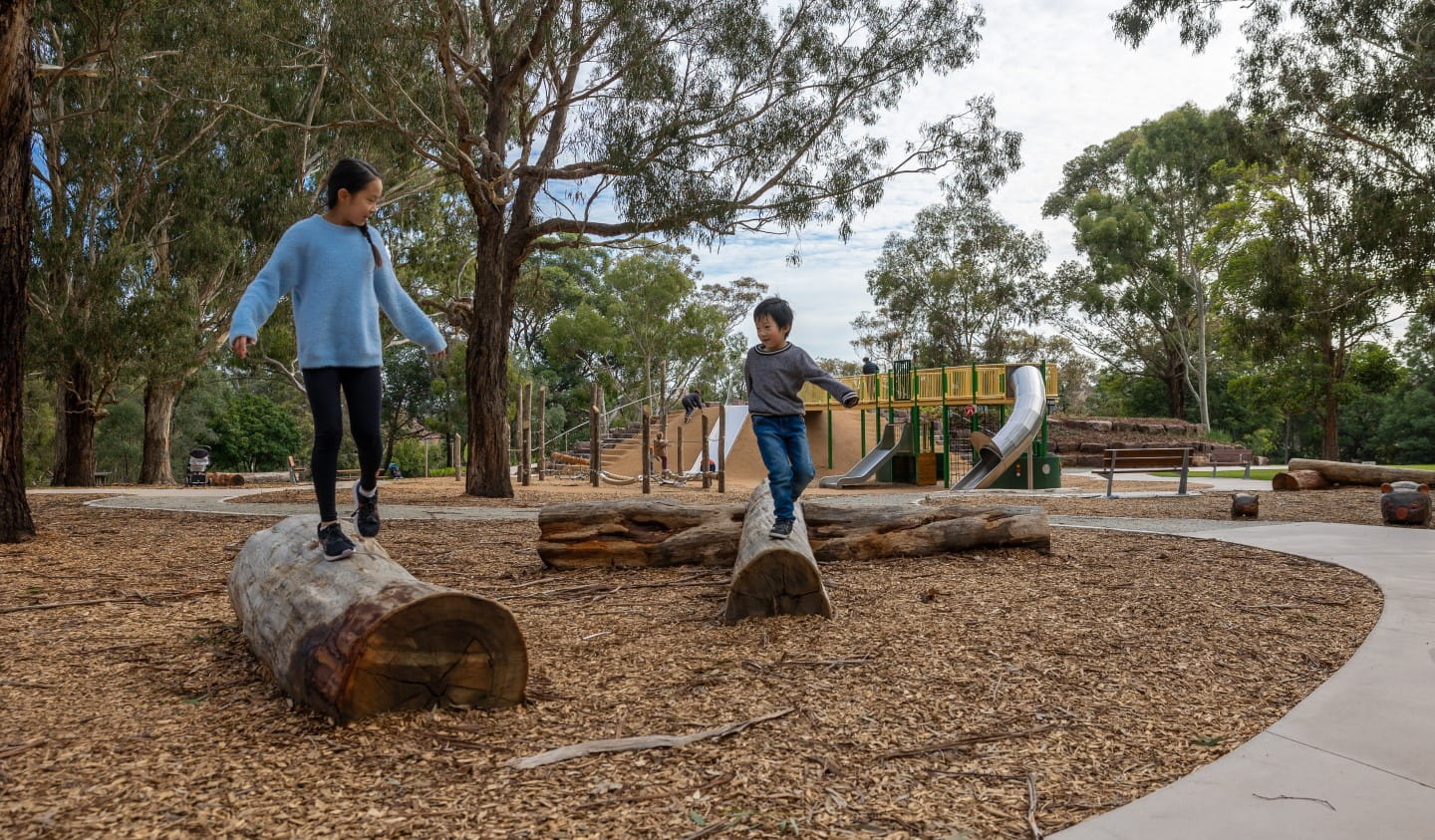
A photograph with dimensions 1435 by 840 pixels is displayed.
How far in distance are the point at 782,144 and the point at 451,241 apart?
52.9 feet

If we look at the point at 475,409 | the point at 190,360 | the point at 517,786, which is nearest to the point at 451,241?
the point at 190,360

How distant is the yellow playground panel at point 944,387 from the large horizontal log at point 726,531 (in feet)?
41.1

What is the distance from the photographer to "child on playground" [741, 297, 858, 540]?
4.82m

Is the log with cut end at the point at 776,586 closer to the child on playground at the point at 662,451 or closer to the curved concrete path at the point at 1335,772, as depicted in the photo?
the curved concrete path at the point at 1335,772

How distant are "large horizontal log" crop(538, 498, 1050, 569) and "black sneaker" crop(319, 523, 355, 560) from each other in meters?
2.44

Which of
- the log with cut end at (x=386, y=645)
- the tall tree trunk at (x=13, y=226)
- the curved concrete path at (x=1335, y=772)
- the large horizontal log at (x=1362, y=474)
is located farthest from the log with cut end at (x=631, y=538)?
the large horizontal log at (x=1362, y=474)

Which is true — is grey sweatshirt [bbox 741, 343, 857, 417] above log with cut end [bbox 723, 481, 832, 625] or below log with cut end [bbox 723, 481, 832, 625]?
above

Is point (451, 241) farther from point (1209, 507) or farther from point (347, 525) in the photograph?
point (347, 525)

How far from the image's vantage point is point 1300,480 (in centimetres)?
1445

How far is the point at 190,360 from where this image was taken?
19.0m

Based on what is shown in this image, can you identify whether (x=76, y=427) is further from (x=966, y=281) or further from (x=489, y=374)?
(x=966, y=281)

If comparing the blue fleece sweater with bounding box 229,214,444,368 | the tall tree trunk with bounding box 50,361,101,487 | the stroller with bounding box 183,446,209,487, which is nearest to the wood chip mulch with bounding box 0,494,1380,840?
the blue fleece sweater with bounding box 229,214,444,368

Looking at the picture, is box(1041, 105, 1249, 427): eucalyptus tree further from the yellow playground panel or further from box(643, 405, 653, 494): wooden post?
box(643, 405, 653, 494): wooden post

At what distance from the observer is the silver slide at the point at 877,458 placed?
1928cm
